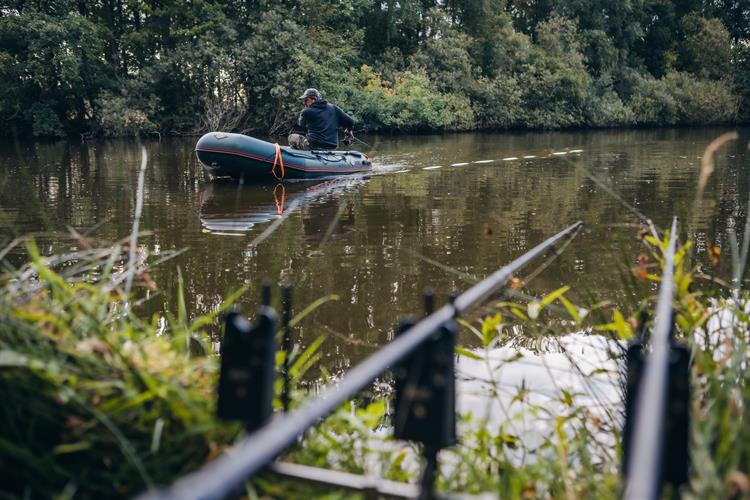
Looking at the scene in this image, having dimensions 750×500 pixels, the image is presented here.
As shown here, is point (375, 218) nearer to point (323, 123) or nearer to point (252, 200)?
point (252, 200)

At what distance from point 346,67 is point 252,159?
1655 cm

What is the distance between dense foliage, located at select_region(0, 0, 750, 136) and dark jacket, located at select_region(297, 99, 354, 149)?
1143 cm

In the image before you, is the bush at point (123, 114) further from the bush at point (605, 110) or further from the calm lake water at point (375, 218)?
the bush at point (605, 110)

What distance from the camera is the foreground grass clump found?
1413mm

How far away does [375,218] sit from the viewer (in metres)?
8.84

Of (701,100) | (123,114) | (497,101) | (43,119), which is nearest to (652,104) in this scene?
(701,100)

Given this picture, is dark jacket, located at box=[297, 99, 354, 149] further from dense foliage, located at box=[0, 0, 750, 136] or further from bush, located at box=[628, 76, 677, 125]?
bush, located at box=[628, 76, 677, 125]

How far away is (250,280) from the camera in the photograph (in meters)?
5.70

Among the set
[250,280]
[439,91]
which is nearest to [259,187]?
[250,280]

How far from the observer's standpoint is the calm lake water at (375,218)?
5312 millimetres

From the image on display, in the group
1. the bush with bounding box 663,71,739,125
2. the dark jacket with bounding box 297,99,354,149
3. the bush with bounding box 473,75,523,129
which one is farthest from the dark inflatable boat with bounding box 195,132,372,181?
the bush with bounding box 663,71,739,125

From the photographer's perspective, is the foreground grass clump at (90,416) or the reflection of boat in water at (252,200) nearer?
the foreground grass clump at (90,416)

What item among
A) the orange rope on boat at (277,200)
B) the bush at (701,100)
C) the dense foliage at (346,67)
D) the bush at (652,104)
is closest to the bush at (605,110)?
the dense foliage at (346,67)

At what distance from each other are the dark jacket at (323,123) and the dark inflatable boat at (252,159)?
0.42 metres
